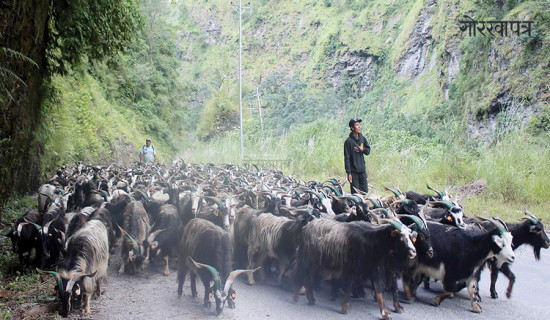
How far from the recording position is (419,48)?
3697cm

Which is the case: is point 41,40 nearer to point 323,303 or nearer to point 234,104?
point 323,303

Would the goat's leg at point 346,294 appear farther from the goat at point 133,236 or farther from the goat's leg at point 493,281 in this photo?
the goat at point 133,236

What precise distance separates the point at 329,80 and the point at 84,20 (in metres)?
38.3

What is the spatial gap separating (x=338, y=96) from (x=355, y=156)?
31365 millimetres

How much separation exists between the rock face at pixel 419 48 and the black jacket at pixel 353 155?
31243mm

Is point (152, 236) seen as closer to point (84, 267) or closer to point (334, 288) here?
point (84, 267)

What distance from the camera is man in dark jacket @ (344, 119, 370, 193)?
7.02m

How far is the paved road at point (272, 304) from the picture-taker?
407cm

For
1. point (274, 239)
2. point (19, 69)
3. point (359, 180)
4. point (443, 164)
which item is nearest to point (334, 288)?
point (274, 239)

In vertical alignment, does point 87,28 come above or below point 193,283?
above

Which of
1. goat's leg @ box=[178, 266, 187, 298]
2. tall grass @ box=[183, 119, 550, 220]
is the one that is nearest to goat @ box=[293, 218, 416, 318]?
goat's leg @ box=[178, 266, 187, 298]

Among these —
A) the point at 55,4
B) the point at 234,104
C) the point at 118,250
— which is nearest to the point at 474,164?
the point at 118,250

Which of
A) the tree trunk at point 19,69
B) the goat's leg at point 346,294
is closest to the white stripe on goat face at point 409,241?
the goat's leg at point 346,294

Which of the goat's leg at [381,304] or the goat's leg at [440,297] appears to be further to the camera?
the goat's leg at [440,297]
